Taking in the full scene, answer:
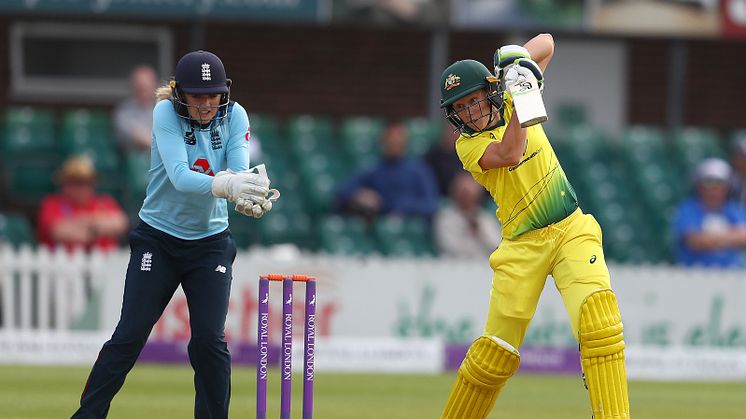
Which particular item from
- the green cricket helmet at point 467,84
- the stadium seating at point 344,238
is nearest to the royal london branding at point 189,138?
the green cricket helmet at point 467,84

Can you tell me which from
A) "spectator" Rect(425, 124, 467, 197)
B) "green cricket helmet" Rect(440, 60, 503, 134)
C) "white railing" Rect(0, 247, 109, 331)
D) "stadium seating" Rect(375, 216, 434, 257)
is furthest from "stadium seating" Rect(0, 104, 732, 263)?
"green cricket helmet" Rect(440, 60, 503, 134)

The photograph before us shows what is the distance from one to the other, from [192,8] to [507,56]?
253 inches

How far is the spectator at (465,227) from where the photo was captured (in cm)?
1078

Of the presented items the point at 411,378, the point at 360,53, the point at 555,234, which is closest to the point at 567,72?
the point at 360,53

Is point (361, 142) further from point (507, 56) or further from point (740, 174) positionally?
point (507, 56)

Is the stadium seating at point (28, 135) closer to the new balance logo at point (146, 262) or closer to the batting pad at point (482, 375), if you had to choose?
the new balance logo at point (146, 262)

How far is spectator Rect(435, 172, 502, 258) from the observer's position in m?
10.8

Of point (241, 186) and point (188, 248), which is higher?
point (241, 186)

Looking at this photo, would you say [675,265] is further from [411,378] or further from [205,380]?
[205,380]

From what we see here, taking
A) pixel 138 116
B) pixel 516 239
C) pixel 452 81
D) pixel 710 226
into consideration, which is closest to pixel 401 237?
pixel 138 116

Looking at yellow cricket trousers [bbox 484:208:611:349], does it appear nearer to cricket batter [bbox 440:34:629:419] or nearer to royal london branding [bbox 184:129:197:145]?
cricket batter [bbox 440:34:629:419]

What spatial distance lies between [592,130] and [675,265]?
87.3 inches

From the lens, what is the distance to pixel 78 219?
33.7ft

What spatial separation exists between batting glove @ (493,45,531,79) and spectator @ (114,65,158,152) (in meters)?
5.94
